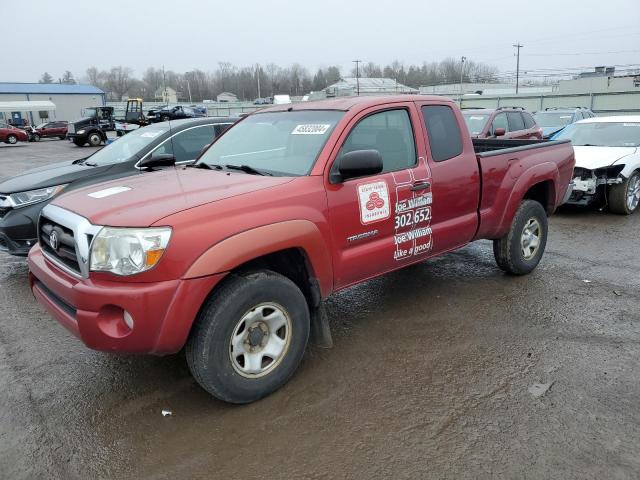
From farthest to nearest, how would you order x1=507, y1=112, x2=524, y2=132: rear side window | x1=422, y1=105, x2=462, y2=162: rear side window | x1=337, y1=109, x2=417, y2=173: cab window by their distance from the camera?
1. x1=507, y1=112, x2=524, y2=132: rear side window
2. x1=422, y1=105, x2=462, y2=162: rear side window
3. x1=337, y1=109, x2=417, y2=173: cab window

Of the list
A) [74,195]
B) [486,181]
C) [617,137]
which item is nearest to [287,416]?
[74,195]

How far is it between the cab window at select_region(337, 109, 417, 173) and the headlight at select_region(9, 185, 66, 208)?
3.89 meters

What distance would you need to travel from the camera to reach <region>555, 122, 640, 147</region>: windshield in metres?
8.77

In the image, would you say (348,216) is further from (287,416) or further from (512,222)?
(512,222)

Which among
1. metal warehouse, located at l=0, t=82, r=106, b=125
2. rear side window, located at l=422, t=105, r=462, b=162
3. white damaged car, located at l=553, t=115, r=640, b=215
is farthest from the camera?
metal warehouse, located at l=0, t=82, r=106, b=125

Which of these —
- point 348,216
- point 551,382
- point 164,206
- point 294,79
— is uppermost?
point 294,79

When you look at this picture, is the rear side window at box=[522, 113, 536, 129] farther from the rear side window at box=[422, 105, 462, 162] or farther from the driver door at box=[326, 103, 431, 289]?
the driver door at box=[326, 103, 431, 289]

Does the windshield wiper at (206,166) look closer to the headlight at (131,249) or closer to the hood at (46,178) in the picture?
the headlight at (131,249)

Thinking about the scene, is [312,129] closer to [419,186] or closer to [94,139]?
[419,186]

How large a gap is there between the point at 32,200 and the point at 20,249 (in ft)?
1.88

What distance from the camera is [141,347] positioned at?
270cm

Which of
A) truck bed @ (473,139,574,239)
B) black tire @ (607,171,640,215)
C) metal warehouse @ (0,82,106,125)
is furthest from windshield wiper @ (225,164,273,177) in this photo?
metal warehouse @ (0,82,106,125)

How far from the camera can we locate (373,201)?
3.55 metres

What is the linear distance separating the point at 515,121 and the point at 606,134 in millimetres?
2469
